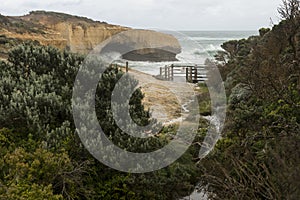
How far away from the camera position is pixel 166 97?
18906 mm

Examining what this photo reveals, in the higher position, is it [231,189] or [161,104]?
[231,189]

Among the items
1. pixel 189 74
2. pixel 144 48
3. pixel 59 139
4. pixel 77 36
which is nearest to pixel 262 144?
pixel 59 139

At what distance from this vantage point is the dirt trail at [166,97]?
1538 centimetres

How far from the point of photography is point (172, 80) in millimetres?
25297

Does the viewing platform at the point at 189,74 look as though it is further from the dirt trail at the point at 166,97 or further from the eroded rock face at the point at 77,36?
the eroded rock face at the point at 77,36

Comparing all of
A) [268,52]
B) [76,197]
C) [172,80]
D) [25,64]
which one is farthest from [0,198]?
[172,80]

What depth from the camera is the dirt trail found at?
50.5 ft

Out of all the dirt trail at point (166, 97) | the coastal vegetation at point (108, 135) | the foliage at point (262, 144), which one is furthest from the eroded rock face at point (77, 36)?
the coastal vegetation at point (108, 135)

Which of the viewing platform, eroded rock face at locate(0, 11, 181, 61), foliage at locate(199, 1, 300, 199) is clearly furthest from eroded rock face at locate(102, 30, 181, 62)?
foliage at locate(199, 1, 300, 199)

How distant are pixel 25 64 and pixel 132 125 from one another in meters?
2.65

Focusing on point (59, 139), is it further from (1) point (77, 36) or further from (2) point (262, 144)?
(1) point (77, 36)

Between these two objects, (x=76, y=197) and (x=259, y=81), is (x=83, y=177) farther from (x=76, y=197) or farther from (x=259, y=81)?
(x=259, y=81)

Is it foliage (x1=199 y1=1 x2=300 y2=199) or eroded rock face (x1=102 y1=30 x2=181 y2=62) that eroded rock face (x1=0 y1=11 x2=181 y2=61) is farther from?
foliage (x1=199 y1=1 x2=300 y2=199)

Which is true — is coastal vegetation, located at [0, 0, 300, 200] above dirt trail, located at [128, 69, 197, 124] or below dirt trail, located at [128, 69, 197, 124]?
above
